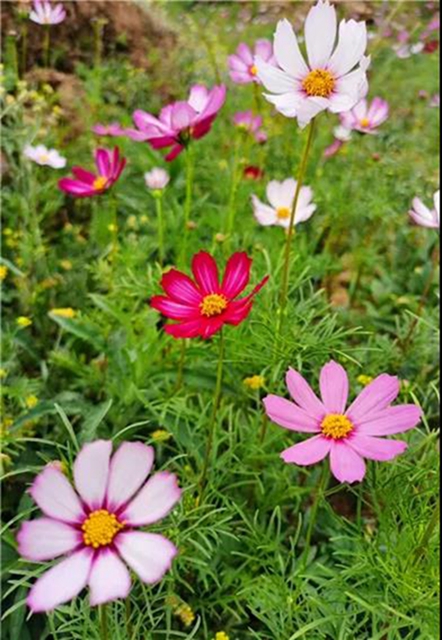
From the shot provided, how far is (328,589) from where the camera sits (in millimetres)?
860

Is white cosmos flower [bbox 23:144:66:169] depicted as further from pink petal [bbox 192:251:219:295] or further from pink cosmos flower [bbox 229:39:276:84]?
pink petal [bbox 192:251:219:295]

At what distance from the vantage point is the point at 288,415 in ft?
2.31

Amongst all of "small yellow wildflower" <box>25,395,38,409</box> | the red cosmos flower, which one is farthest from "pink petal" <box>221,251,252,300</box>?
"small yellow wildflower" <box>25,395,38,409</box>

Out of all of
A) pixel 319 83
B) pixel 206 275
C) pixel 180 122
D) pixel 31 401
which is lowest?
pixel 31 401

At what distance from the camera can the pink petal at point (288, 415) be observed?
0.68m

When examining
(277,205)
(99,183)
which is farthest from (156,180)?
(277,205)

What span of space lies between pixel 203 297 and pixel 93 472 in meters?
0.30

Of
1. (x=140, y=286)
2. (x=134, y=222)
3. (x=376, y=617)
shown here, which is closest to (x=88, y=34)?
(x=134, y=222)

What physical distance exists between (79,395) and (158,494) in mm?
659

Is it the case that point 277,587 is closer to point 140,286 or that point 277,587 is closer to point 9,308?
point 140,286

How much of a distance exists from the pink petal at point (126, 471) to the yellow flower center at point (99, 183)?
2.37ft

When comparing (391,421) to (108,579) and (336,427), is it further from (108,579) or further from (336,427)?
(108,579)

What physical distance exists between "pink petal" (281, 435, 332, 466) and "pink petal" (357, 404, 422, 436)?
4cm

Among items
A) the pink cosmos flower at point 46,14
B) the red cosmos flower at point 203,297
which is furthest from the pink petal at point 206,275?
the pink cosmos flower at point 46,14
